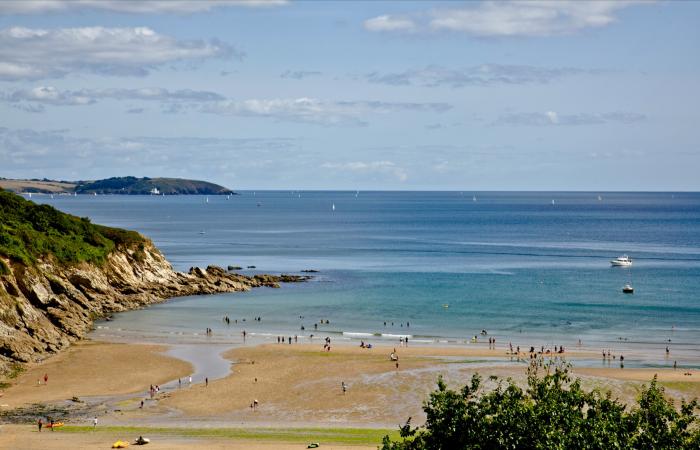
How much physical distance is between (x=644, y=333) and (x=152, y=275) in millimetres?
65214

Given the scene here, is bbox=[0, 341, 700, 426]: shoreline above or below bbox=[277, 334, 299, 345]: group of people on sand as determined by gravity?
below

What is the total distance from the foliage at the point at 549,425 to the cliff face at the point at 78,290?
4670 cm

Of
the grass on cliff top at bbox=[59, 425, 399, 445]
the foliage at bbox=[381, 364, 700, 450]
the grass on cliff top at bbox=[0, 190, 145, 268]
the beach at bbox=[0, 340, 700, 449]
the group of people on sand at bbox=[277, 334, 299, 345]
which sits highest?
the grass on cliff top at bbox=[0, 190, 145, 268]

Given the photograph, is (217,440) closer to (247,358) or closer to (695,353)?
(247,358)

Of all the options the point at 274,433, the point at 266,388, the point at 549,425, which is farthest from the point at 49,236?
the point at 549,425

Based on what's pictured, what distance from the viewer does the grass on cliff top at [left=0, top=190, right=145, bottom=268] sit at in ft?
295

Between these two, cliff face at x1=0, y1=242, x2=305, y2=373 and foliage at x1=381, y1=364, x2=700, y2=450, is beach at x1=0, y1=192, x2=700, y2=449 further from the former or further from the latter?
foliage at x1=381, y1=364, x2=700, y2=450

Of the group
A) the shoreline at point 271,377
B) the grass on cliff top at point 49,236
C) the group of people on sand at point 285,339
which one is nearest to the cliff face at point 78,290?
the grass on cliff top at point 49,236

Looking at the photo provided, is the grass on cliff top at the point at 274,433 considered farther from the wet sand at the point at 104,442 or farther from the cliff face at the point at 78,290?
the cliff face at the point at 78,290

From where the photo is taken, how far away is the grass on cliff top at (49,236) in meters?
89.9

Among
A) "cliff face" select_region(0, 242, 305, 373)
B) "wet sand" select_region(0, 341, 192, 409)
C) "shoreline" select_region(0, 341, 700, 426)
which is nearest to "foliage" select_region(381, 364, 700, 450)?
"shoreline" select_region(0, 341, 700, 426)

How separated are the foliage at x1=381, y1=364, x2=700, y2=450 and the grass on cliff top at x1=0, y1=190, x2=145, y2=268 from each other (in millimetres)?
62232

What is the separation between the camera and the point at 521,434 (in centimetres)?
3362

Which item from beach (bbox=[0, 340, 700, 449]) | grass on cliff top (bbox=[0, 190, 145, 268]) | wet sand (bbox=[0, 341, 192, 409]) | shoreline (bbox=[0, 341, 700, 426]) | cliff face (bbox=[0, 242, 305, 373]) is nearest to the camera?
beach (bbox=[0, 340, 700, 449])
